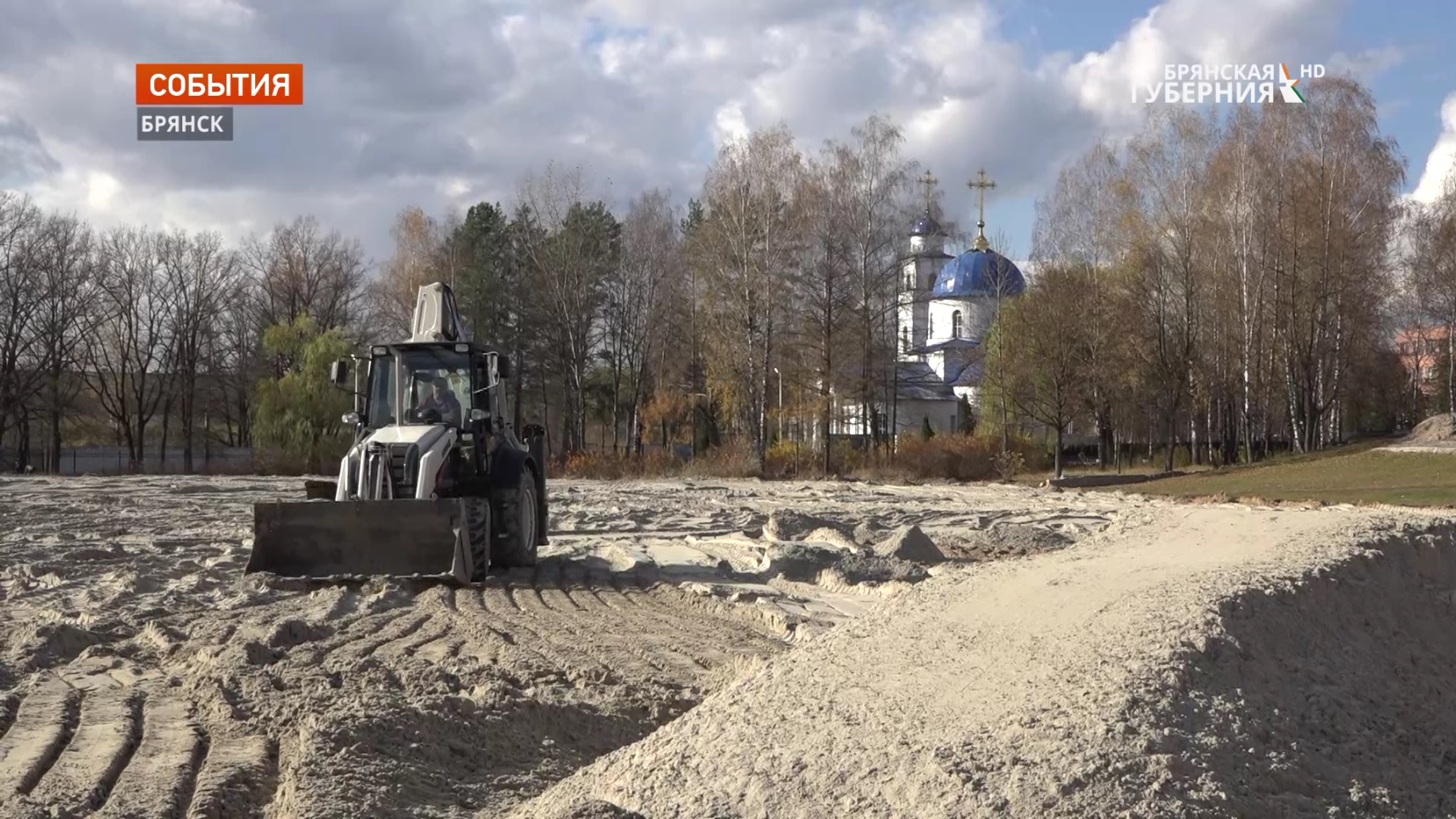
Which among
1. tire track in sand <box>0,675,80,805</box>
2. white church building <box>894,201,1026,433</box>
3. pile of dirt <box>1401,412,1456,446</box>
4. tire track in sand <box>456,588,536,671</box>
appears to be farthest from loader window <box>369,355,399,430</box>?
white church building <box>894,201,1026,433</box>

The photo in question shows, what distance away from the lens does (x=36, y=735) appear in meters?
6.19

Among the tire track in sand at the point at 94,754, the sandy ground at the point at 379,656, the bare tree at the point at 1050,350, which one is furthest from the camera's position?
the bare tree at the point at 1050,350

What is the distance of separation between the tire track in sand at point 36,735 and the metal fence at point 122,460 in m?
38.8

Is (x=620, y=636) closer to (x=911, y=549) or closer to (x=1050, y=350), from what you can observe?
(x=911, y=549)

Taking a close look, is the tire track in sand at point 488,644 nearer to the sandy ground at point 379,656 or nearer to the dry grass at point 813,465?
the sandy ground at point 379,656

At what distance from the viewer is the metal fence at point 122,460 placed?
151ft

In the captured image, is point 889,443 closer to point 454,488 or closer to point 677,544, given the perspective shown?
point 677,544

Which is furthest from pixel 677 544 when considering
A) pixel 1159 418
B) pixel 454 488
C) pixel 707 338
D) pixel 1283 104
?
pixel 1159 418

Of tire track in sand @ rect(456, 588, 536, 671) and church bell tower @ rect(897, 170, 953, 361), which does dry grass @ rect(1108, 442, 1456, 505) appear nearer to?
church bell tower @ rect(897, 170, 953, 361)

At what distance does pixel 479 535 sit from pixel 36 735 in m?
5.41

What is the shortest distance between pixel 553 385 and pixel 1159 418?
24.4 metres

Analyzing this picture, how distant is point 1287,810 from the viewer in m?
4.73

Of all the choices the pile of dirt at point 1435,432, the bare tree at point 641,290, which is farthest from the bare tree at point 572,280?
the pile of dirt at point 1435,432

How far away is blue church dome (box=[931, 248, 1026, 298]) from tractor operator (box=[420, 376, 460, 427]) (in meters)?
40.5
